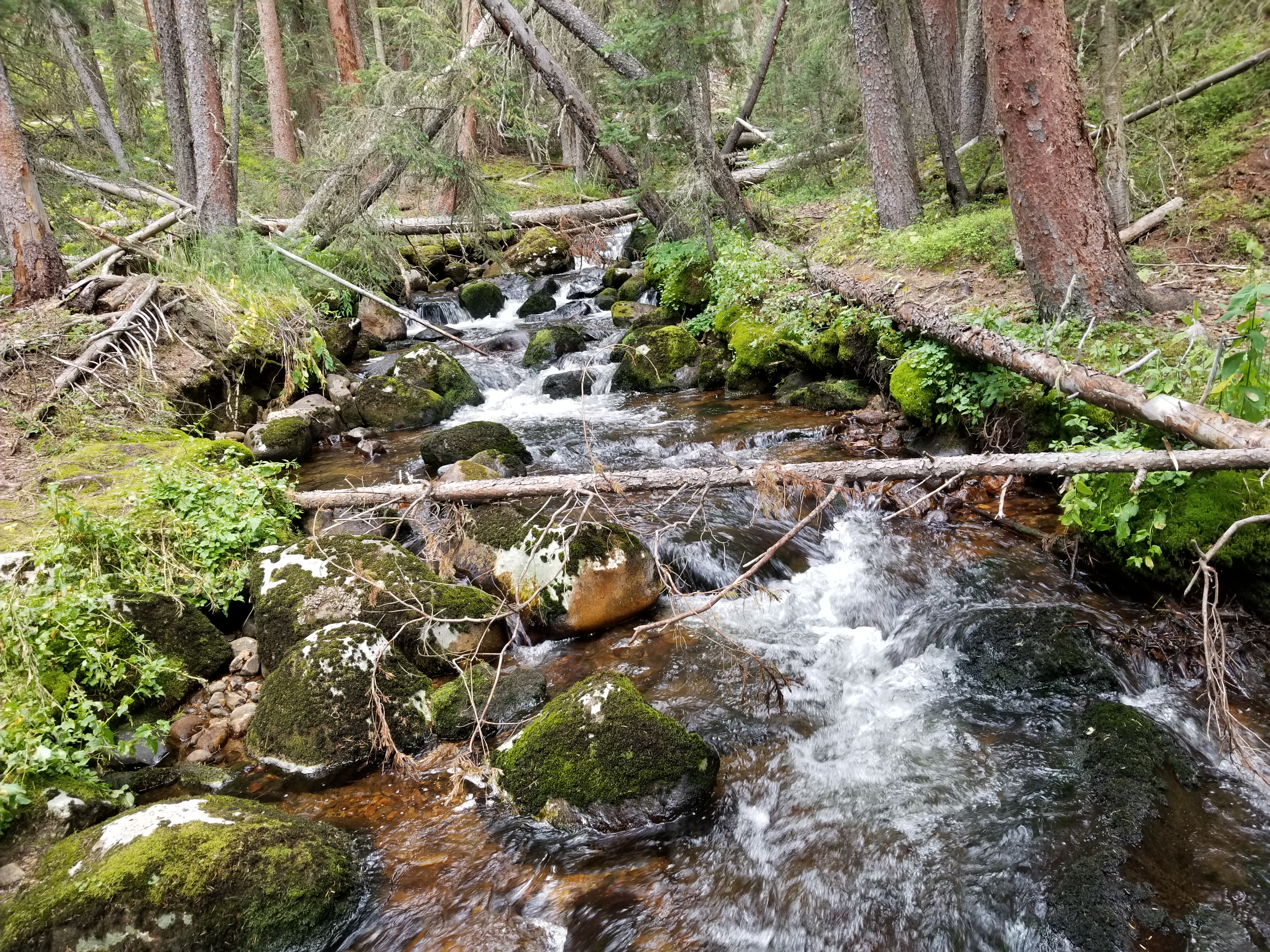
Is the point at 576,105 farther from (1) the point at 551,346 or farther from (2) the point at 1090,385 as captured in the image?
(2) the point at 1090,385

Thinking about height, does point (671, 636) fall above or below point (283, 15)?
below

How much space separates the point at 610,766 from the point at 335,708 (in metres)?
1.91

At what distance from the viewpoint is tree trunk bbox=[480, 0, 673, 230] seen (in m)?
11.8

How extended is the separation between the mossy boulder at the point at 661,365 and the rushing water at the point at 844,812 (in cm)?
545

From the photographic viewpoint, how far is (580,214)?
19250 millimetres

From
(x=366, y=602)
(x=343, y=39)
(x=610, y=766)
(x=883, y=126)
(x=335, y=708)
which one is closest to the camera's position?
(x=610, y=766)

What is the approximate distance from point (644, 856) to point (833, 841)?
1.06 metres

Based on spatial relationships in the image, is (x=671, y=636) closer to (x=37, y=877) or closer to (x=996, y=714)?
(x=996, y=714)

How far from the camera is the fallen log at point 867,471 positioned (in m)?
3.98

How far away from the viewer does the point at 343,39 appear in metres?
18.5

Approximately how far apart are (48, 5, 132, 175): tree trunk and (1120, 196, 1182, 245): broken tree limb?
1742 centimetres

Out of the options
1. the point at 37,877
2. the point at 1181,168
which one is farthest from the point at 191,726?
the point at 1181,168

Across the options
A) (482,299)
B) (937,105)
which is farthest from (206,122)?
(937,105)

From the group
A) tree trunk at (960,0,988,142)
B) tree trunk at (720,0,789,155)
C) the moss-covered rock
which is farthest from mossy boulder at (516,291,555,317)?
tree trunk at (960,0,988,142)
